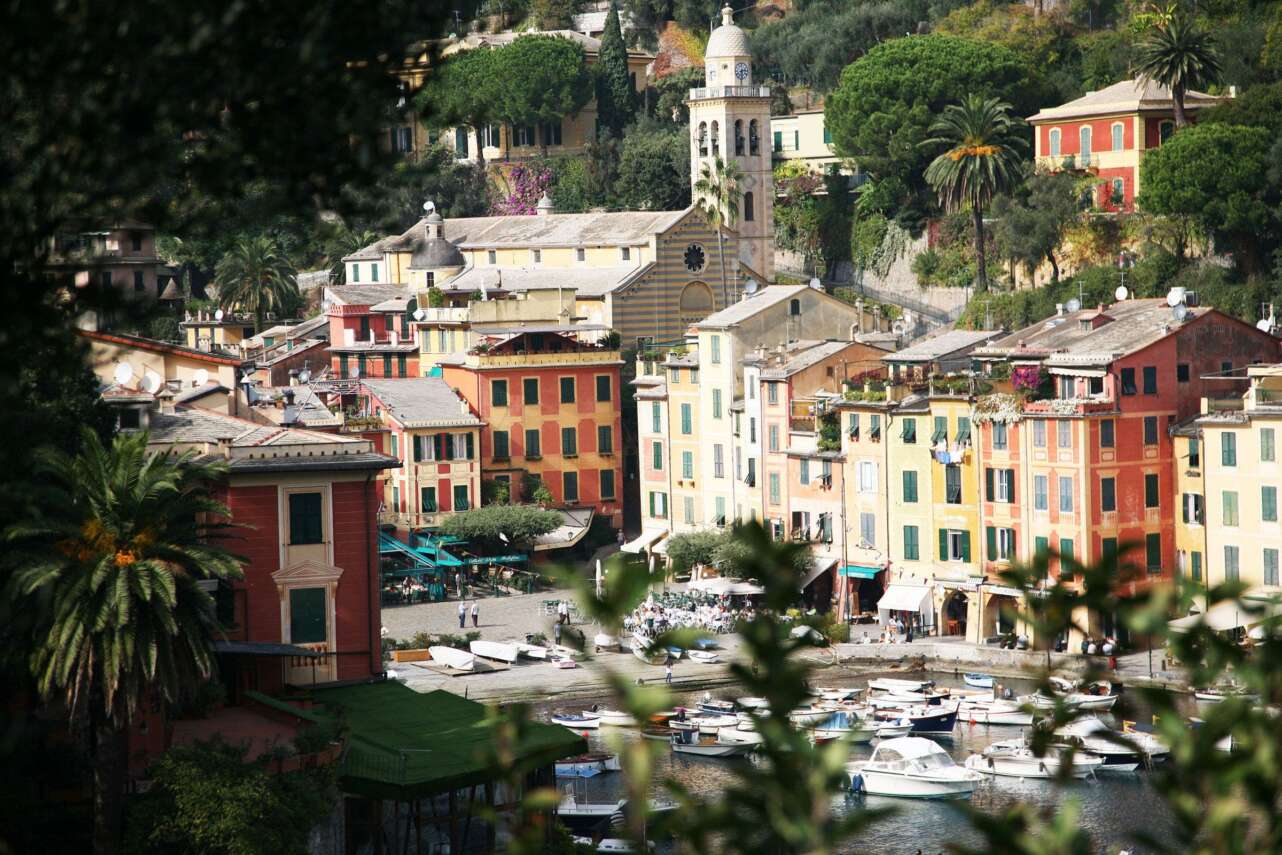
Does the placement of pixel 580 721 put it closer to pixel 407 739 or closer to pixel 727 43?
pixel 407 739

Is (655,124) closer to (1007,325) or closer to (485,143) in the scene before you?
(485,143)

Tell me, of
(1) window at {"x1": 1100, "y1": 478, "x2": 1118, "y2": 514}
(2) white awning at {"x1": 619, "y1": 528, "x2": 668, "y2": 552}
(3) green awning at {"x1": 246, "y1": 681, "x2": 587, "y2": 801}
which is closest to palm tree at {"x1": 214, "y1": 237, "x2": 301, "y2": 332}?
(2) white awning at {"x1": 619, "y1": 528, "x2": 668, "y2": 552}

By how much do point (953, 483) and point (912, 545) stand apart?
9.09 feet

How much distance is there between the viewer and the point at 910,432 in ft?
234

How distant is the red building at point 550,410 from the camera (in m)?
86.2

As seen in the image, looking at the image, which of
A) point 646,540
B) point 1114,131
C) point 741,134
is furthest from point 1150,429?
point 741,134

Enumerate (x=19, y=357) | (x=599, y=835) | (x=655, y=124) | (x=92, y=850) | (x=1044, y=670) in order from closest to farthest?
(x=1044, y=670) < (x=19, y=357) < (x=92, y=850) < (x=599, y=835) < (x=655, y=124)

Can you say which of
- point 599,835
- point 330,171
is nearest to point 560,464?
point 599,835

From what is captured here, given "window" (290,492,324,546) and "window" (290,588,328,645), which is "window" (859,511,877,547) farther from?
"window" (290,492,324,546)

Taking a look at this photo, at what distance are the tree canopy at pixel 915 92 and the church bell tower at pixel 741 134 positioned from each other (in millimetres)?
7638

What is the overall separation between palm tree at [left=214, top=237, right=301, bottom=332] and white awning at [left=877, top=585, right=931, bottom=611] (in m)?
52.4

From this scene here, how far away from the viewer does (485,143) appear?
139 m

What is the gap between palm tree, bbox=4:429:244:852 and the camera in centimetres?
3434

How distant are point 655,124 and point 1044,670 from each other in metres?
127
